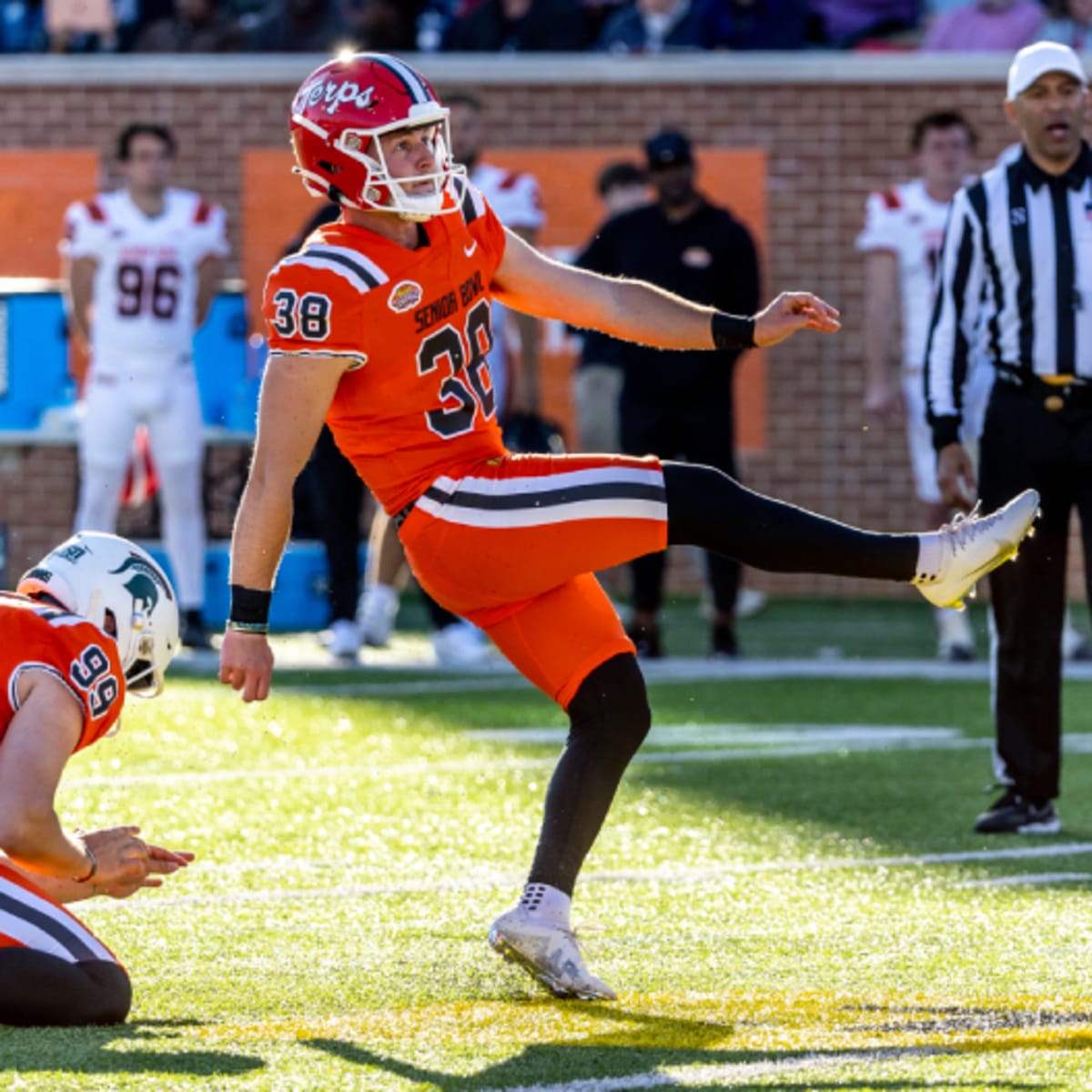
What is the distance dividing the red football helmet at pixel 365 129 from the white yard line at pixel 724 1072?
1741 millimetres

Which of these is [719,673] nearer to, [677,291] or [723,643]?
[723,643]

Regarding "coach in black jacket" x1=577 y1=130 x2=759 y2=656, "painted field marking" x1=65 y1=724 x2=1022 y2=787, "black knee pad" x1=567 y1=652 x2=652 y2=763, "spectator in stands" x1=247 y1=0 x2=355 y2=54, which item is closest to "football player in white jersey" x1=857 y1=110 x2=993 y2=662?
"coach in black jacket" x1=577 y1=130 x2=759 y2=656

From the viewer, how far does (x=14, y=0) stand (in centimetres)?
1639

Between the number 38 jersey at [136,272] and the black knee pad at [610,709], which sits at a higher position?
the number 38 jersey at [136,272]

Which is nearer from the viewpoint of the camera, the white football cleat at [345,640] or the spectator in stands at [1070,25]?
the white football cleat at [345,640]

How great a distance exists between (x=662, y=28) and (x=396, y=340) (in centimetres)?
1073

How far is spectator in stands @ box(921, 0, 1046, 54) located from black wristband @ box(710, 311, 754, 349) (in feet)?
33.1

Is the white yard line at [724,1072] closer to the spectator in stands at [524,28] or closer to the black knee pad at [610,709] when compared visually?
the black knee pad at [610,709]

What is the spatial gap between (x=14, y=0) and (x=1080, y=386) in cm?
1161

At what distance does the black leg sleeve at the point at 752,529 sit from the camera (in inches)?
180

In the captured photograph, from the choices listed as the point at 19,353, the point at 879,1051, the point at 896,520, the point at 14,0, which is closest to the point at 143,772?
the point at 879,1051

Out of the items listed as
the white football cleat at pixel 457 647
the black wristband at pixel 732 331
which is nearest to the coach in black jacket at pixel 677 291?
the white football cleat at pixel 457 647

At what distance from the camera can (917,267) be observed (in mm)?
11086

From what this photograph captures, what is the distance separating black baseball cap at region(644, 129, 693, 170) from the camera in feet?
34.3
